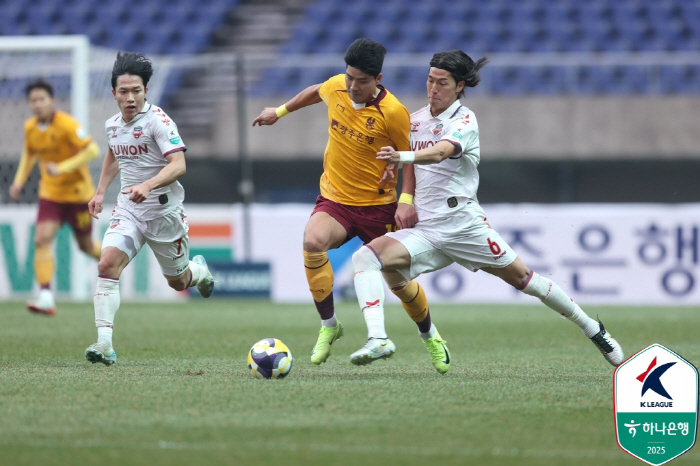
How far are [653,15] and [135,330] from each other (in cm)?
1204

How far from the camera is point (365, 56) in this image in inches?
Result: 234

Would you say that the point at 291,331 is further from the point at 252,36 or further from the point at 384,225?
the point at 252,36

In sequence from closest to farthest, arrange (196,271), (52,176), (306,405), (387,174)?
(306,405), (387,174), (196,271), (52,176)

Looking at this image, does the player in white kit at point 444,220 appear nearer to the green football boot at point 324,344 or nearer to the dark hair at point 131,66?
the green football boot at point 324,344

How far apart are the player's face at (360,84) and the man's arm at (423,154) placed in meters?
0.61

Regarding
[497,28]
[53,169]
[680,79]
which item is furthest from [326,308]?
[497,28]

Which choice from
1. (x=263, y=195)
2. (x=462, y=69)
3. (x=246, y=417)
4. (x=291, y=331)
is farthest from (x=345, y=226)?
(x=263, y=195)

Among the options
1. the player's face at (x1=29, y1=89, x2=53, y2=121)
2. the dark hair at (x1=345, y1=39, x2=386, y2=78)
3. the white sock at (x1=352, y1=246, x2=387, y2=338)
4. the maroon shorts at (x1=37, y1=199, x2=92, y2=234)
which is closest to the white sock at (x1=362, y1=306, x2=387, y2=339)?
the white sock at (x1=352, y1=246, x2=387, y2=338)

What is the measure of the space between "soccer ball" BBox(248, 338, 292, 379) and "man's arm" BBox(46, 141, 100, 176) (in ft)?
17.1

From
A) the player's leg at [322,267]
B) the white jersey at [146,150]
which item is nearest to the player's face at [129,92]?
the white jersey at [146,150]

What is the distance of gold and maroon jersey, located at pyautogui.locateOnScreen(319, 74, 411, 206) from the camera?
20.5 feet

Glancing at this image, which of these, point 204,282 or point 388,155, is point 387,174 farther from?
point 204,282

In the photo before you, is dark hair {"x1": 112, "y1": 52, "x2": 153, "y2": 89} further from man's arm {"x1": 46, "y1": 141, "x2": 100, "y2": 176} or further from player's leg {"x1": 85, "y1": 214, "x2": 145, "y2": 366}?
man's arm {"x1": 46, "y1": 141, "x2": 100, "y2": 176}

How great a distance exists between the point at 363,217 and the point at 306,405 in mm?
1845
